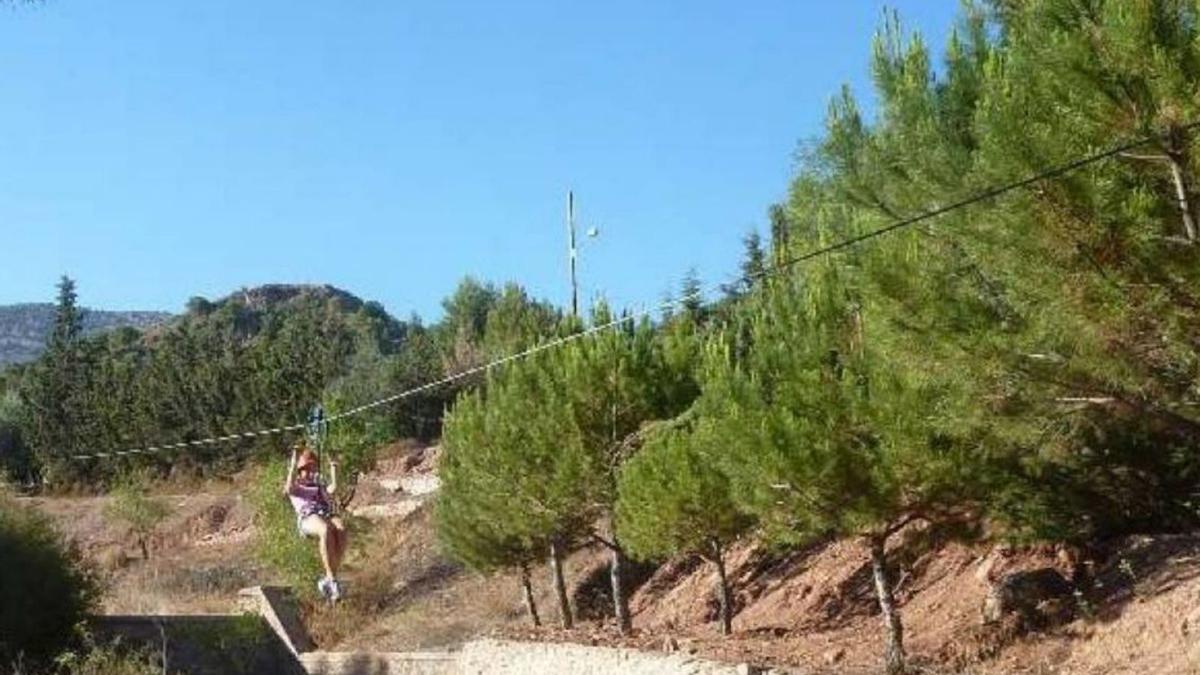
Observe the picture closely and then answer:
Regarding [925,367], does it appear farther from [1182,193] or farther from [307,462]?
[307,462]

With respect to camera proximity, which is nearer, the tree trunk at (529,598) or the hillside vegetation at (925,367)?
the hillside vegetation at (925,367)

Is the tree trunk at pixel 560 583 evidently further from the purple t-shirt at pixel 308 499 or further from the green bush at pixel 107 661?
the purple t-shirt at pixel 308 499

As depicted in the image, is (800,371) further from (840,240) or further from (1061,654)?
(1061,654)

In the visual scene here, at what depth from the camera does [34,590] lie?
29.8 m

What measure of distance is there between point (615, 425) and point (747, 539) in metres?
3.25

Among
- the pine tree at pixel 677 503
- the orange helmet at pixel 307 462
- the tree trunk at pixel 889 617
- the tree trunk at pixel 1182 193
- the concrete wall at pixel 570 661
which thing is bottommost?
the concrete wall at pixel 570 661

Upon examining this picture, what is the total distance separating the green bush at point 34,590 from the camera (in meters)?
29.2

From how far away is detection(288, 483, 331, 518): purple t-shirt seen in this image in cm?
1558

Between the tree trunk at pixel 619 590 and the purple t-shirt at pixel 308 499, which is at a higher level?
the purple t-shirt at pixel 308 499

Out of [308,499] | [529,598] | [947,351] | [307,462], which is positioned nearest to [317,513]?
[308,499]

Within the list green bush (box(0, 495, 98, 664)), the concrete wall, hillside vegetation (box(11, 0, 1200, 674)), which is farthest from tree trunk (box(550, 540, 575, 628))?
green bush (box(0, 495, 98, 664))

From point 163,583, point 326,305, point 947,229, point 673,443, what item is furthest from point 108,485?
point 326,305

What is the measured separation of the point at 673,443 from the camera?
2033cm

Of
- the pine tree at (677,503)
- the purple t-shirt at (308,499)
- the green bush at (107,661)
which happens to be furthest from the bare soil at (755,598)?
the green bush at (107,661)
